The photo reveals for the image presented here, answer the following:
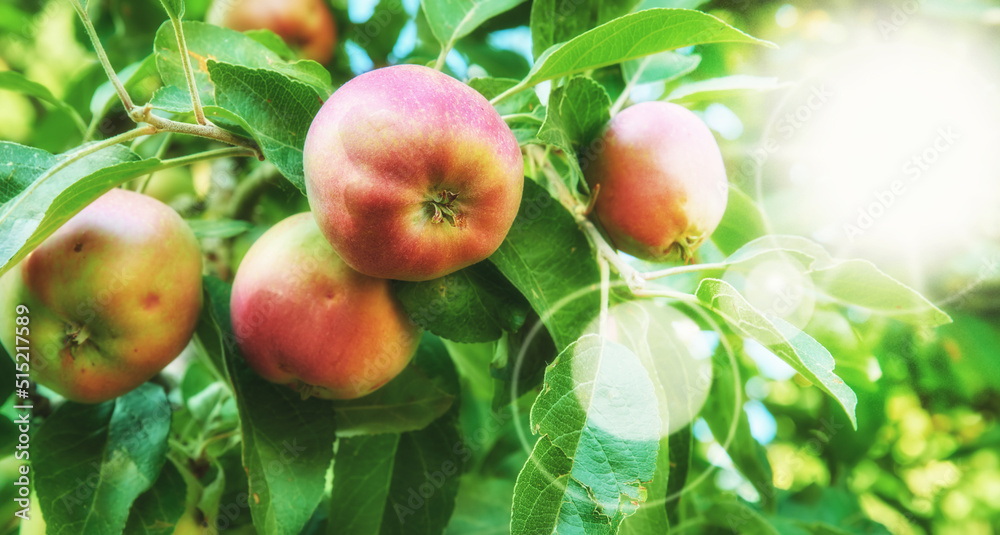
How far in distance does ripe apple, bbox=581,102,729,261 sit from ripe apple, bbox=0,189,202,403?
63 cm

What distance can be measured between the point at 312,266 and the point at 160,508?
521 millimetres

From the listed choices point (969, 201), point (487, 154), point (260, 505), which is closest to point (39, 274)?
point (260, 505)

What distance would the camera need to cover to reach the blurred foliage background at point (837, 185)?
1.51m

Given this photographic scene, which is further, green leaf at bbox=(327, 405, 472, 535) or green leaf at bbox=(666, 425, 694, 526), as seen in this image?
green leaf at bbox=(327, 405, 472, 535)

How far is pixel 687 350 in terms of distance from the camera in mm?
1058

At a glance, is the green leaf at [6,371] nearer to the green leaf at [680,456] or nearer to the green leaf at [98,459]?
the green leaf at [98,459]

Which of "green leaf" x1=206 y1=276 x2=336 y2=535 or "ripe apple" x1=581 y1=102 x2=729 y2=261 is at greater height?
"ripe apple" x1=581 y1=102 x2=729 y2=261

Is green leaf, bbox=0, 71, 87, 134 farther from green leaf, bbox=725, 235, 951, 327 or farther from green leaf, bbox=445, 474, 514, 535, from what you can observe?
green leaf, bbox=725, 235, 951, 327

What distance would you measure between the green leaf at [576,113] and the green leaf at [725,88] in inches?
6.1

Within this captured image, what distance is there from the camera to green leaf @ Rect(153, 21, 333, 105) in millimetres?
932

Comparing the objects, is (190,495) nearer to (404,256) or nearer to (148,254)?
(148,254)

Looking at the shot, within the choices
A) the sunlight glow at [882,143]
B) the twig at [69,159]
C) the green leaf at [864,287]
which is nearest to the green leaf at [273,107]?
the twig at [69,159]

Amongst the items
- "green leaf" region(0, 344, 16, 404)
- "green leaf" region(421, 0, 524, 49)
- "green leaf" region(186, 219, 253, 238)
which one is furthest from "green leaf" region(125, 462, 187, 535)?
"green leaf" region(421, 0, 524, 49)

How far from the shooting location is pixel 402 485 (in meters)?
1.26
